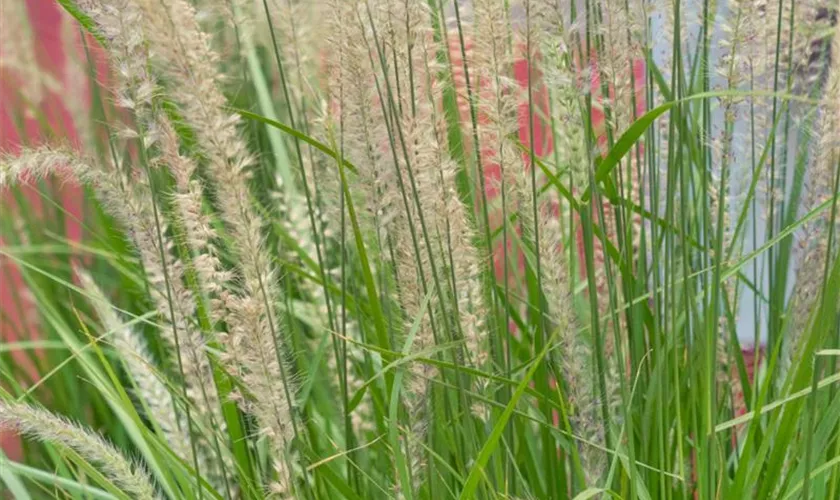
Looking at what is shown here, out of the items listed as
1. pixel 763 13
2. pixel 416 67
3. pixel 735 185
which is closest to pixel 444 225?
pixel 416 67

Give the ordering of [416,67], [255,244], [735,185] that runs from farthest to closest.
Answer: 1. [735,185]
2. [416,67]
3. [255,244]

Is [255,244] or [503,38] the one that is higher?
[503,38]

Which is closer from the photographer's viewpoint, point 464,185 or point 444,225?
point 444,225

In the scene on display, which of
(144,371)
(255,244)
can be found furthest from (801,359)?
(144,371)

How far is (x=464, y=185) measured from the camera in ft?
4.44

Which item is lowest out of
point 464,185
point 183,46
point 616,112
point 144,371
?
point 144,371

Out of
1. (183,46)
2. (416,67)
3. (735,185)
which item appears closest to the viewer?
(183,46)

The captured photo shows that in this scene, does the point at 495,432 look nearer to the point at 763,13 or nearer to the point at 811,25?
the point at 763,13

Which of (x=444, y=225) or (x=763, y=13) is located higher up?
(x=763, y=13)

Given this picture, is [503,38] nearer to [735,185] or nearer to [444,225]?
[444,225]

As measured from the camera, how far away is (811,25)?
1.37 metres

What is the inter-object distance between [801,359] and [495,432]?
30 centimetres

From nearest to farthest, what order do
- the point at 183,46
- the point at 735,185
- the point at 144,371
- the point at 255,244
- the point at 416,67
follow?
1. the point at 183,46
2. the point at 255,244
3. the point at 416,67
4. the point at 144,371
5. the point at 735,185

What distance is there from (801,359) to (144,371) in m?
0.72
